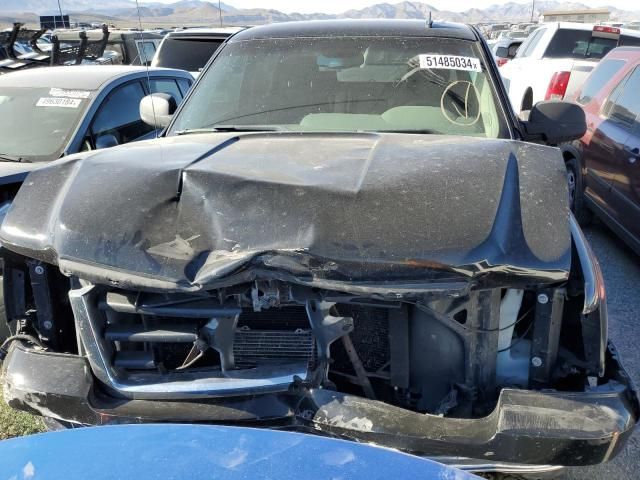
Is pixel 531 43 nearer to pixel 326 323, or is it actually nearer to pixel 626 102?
pixel 626 102

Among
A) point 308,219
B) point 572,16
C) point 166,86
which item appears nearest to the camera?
point 308,219

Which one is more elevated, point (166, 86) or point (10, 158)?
point (166, 86)

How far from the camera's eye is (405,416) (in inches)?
83.4

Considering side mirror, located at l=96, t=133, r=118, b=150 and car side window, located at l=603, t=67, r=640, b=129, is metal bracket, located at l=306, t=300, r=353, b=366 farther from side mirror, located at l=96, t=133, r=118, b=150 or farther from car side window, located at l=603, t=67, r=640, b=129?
car side window, located at l=603, t=67, r=640, b=129

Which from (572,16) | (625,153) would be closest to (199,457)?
(625,153)

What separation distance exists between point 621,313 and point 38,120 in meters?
4.66

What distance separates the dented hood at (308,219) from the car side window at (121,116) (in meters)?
2.75

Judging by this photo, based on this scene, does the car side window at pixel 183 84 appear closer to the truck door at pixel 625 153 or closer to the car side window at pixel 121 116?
the car side window at pixel 121 116

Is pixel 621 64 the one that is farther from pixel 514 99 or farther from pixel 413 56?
pixel 514 99

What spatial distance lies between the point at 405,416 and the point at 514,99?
33.7 ft

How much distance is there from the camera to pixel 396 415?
212 centimetres

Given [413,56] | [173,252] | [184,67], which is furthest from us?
[184,67]

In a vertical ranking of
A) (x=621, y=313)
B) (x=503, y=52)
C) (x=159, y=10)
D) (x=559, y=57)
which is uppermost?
(x=559, y=57)

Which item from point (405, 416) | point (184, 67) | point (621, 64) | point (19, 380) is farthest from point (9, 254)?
point (184, 67)
